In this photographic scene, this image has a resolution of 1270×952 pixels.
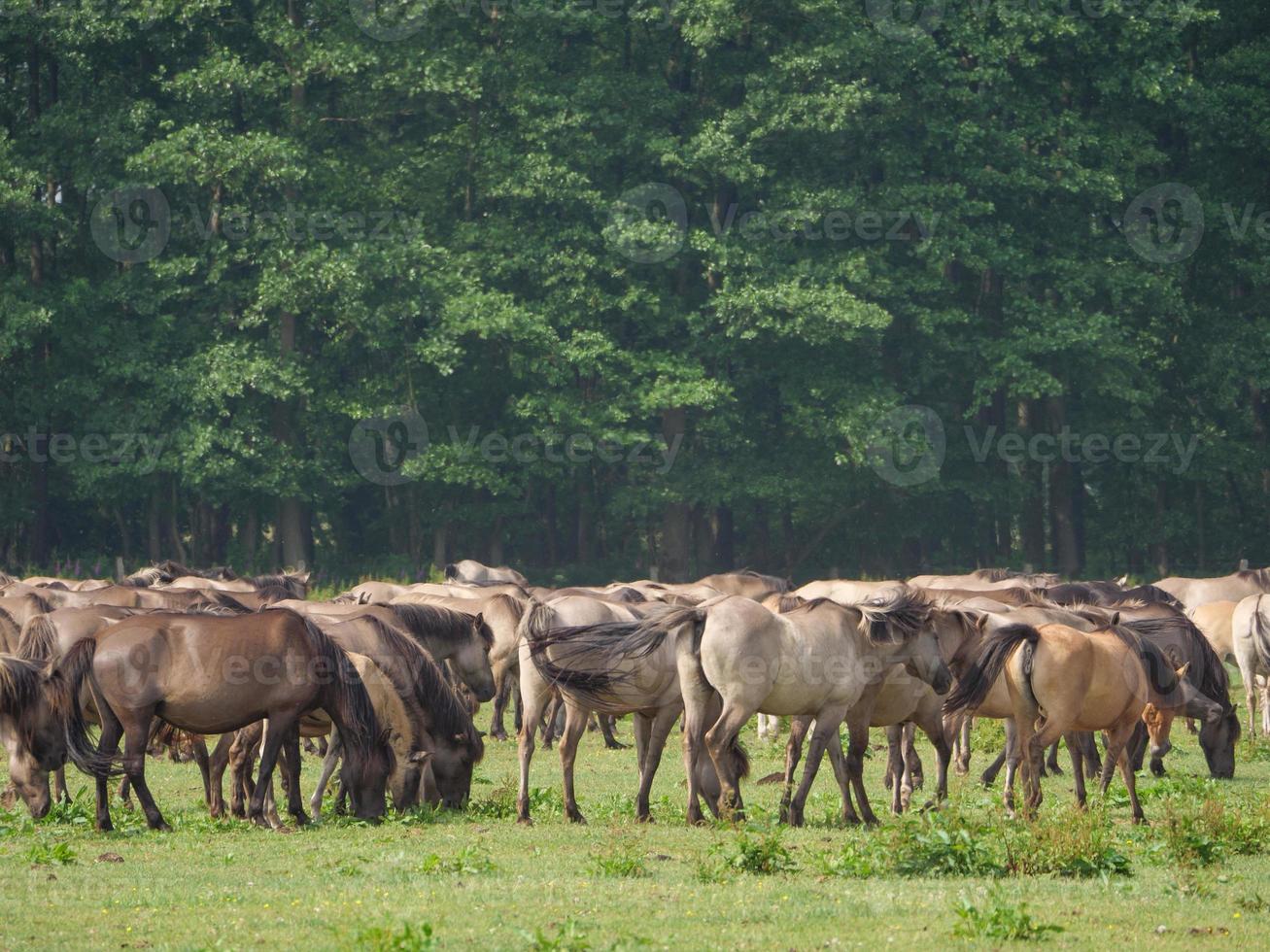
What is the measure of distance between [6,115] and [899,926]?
39.3 m

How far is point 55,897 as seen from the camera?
410 inches

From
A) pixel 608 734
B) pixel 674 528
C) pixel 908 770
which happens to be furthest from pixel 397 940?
pixel 674 528

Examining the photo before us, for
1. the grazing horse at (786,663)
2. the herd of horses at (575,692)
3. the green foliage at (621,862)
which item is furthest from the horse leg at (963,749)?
the green foliage at (621,862)

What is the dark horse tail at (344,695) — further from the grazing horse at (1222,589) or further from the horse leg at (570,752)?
the grazing horse at (1222,589)

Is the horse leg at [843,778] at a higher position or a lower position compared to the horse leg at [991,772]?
higher

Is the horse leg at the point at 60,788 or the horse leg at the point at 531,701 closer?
the horse leg at the point at 531,701

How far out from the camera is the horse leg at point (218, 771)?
14336 mm

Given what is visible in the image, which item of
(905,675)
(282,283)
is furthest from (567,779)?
(282,283)

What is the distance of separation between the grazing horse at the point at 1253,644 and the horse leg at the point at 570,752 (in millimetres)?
10138

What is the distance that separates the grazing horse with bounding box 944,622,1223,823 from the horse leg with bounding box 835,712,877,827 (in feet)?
2.49

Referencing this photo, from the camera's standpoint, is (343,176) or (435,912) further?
(343,176)

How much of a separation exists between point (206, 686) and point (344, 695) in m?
1.08

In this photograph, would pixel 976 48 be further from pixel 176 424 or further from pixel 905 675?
pixel 905 675

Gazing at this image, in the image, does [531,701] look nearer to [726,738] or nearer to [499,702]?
[726,738]
